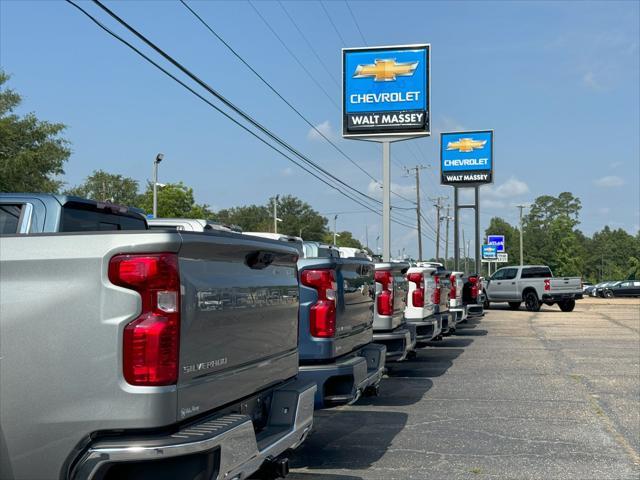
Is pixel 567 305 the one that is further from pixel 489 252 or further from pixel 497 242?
pixel 489 252

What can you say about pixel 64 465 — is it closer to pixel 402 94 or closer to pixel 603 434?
pixel 603 434

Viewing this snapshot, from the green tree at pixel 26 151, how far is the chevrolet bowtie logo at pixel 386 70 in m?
17.5

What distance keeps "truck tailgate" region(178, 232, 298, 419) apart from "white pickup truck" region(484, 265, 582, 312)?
28.5 meters

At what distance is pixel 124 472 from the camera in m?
3.17

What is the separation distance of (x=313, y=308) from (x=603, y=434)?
3614 millimetres

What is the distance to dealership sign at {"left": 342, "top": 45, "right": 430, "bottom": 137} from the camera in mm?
24797

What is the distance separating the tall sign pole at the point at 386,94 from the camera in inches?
976

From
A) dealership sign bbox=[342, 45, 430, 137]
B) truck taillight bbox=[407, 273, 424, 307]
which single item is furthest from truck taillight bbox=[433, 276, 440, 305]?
dealership sign bbox=[342, 45, 430, 137]

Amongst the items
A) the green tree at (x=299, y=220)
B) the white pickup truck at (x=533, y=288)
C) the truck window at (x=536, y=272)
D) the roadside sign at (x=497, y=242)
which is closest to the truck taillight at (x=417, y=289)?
the white pickup truck at (x=533, y=288)

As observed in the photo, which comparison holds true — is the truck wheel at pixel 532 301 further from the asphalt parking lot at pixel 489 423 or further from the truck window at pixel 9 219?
the truck window at pixel 9 219

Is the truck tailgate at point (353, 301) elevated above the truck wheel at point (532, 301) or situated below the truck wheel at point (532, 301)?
above

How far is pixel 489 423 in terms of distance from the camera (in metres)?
8.06

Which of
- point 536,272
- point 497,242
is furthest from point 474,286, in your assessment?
point 497,242

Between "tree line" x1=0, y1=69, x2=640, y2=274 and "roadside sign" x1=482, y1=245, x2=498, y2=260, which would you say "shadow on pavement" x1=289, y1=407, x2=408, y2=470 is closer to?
"tree line" x1=0, y1=69, x2=640, y2=274
